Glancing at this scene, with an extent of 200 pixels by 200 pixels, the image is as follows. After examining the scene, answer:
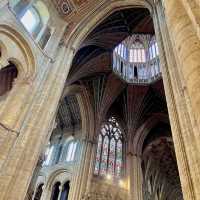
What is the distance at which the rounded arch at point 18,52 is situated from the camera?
7.20 meters

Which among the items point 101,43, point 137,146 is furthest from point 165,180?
point 101,43

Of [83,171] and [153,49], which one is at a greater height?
[153,49]

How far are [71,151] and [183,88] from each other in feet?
40.3

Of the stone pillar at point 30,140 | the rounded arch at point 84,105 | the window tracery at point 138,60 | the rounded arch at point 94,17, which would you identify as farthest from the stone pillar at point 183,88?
the window tracery at point 138,60

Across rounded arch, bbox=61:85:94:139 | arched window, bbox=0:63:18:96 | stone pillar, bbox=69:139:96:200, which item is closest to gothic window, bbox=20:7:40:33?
arched window, bbox=0:63:18:96

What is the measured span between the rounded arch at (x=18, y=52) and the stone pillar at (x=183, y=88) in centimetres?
462

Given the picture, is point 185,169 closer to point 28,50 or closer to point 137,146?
point 28,50

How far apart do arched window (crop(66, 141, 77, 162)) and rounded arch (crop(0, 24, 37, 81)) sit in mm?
9050

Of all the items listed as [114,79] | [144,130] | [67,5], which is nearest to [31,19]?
[67,5]

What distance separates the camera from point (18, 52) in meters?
7.75

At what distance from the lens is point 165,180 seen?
81.4 feet

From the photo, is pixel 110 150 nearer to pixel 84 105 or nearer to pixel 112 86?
pixel 84 105

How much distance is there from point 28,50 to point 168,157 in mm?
18881

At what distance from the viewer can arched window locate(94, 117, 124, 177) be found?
14.3m
